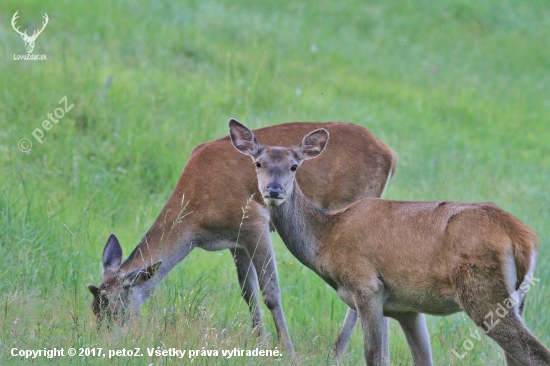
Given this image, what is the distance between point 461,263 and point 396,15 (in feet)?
57.4

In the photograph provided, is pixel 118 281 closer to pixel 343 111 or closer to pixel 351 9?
pixel 343 111

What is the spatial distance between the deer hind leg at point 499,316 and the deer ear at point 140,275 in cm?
277

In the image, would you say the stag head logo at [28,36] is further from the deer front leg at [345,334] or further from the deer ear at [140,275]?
the deer front leg at [345,334]

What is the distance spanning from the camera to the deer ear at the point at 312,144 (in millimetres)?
7441

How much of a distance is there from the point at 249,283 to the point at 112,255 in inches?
58.5

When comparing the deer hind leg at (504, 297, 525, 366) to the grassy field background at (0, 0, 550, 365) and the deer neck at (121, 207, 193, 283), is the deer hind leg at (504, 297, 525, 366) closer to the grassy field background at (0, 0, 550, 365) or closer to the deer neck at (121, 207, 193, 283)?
the grassy field background at (0, 0, 550, 365)

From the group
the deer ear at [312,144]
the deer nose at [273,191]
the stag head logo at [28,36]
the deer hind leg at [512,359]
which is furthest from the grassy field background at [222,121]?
the deer ear at [312,144]

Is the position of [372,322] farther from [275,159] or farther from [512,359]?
[275,159]

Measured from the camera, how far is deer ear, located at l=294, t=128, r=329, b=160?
7441 millimetres

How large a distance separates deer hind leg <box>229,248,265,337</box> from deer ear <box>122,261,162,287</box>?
0.89 metres

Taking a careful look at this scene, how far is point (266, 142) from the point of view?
866 centimetres

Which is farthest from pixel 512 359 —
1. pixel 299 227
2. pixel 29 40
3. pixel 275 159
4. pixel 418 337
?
pixel 29 40

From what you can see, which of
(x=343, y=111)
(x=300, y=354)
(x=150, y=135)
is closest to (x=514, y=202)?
(x=343, y=111)

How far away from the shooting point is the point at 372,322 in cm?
656
